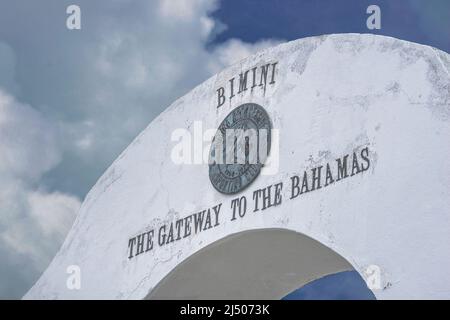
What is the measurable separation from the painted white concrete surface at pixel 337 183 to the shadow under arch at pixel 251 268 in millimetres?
155

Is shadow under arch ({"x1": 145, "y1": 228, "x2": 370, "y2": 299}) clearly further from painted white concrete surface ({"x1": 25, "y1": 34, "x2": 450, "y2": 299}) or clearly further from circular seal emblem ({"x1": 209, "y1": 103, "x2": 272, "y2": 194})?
circular seal emblem ({"x1": 209, "y1": 103, "x2": 272, "y2": 194})

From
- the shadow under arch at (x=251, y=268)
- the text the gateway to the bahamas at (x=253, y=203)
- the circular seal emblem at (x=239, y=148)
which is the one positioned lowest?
the shadow under arch at (x=251, y=268)

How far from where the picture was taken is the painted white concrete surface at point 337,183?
7547 mm

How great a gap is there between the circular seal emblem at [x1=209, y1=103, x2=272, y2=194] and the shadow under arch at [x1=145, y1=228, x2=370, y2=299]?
0.56 meters

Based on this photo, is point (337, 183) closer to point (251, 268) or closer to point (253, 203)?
point (253, 203)

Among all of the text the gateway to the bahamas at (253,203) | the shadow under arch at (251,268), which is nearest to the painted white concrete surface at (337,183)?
the text the gateway to the bahamas at (253,203)

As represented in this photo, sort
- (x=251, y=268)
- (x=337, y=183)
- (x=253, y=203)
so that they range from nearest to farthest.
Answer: (x=337, y=183), (x=253, y=203), (x=251, y=268)

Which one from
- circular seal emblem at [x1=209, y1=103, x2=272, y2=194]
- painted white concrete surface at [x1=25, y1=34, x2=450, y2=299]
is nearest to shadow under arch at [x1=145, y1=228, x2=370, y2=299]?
painted white concrete surface at [x1=25, y1=34, x2=450, y2=299]

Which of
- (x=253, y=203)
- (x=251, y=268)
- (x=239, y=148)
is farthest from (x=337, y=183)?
(x=251, y=268)

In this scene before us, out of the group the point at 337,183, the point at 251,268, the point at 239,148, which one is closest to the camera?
the point at 337,183

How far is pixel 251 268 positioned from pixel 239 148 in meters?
1.39

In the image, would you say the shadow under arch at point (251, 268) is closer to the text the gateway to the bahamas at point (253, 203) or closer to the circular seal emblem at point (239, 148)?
the text the gateway to the bahamas at point (253, 203)

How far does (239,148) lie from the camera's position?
9.40m
